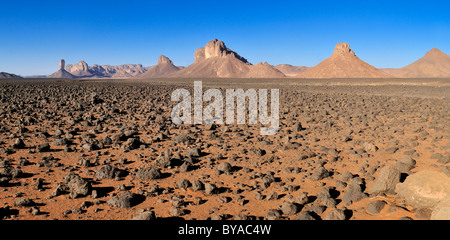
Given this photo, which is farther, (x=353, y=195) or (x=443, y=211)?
(x=353, y=195)

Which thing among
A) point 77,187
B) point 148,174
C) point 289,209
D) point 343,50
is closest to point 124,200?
point 77,187

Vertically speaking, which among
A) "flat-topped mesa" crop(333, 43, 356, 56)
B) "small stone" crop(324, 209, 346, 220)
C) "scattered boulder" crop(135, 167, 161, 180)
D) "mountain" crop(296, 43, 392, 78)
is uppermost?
"flat-topped mesa" crop(333, 43, 356, 56)

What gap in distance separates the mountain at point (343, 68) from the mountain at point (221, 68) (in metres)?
27.7

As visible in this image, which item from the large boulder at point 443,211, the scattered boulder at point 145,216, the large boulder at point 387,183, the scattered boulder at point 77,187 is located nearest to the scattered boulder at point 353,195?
the large boulder at point 387,183

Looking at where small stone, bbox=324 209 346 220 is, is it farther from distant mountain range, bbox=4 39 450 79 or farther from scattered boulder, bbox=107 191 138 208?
distant mountain range, bbox=4 39 450 79

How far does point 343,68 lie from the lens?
11206cm

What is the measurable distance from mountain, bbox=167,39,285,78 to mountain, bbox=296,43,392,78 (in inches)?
1091

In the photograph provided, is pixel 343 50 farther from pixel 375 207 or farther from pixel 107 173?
pixel 107 173

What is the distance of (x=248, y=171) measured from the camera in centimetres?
577

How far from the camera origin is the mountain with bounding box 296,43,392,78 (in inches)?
4215

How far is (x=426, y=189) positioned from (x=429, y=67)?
20557 centimetres

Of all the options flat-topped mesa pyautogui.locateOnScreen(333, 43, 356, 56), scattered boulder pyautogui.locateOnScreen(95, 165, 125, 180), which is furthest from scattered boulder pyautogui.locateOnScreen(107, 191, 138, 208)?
flat-topped mesa pyautogui.locateOnScreen(333, 43, 356, 56)

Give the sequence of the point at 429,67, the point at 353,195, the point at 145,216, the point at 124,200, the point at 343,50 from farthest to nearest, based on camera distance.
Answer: the point at 429,67 < the point at 343,50 < the point at 353,195 < the point at 124,200 < the point at 145,216
